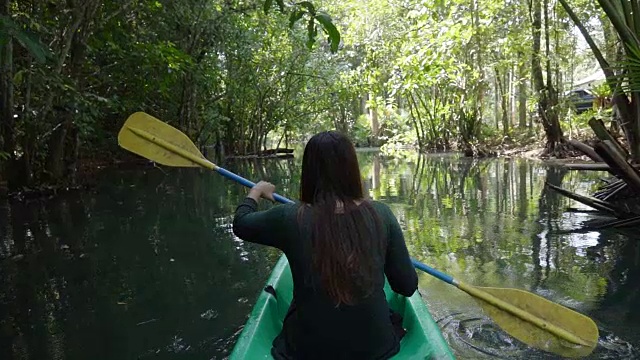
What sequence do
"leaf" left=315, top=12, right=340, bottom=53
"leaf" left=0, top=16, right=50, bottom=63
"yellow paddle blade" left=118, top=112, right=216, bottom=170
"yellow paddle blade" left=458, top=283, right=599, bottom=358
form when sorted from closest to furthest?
"leaf" left=0, top=16, right=50, bottom=63 → "leaf" left=315, top=12, right=340, bottom=53 → "yellow paddle blade" left=458, top=283, right=599, bottom=358 → "yellow paddle blade" left=118, top=112, right=216, bottom=170

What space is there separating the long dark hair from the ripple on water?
135 cm

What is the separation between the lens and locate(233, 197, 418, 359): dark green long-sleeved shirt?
6.28 ft

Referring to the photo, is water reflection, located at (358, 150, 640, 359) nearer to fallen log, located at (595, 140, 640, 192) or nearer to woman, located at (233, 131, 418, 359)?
fallen log, located at (595, 140, 640, 192)

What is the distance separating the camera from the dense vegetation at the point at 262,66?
806 centimetres

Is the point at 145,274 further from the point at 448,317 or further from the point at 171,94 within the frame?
the point at 171,94

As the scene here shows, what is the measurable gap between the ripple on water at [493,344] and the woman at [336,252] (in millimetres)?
1217

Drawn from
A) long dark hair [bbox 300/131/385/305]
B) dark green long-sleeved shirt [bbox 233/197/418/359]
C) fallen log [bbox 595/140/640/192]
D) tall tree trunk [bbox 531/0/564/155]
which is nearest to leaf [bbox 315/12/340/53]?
long dark hair [bbox 300/131/385/305]

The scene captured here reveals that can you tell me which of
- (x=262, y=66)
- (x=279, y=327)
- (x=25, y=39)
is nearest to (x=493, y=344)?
(x=279, y=327)

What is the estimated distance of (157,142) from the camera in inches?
136

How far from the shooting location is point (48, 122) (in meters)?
9.30

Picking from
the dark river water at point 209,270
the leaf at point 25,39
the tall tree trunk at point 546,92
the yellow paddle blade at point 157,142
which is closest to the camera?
the leaf at point 25,39

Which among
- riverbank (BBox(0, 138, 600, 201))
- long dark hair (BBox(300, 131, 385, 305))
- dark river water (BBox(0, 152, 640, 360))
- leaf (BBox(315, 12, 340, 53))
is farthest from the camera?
riverbank (BBox(0, 138, 600, 201))

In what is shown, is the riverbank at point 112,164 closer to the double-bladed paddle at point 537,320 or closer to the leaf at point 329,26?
the double-bladed paddle at point 537,320

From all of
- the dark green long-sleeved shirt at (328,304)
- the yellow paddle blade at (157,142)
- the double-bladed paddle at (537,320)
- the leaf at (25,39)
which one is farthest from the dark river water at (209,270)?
the leaf at (25,39)
